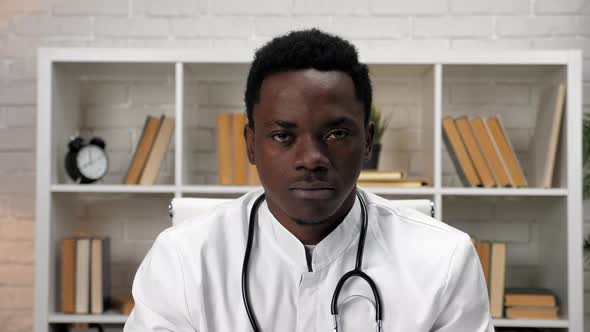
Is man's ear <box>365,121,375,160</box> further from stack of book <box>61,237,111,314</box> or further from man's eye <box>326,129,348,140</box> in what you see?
stack of book <box>61,237,111,314</box>

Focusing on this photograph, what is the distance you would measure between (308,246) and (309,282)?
0.08 m

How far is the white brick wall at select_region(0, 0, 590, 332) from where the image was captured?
8.10 feet

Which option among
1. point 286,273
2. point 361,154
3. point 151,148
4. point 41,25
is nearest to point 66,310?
point 151,148

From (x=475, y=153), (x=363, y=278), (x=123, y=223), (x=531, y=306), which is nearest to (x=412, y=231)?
(x=363, y=278)

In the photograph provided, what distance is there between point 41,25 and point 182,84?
0.75 m

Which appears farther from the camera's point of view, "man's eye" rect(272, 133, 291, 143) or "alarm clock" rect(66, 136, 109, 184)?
"alarm clock" rect(66, 136, 109, 184)

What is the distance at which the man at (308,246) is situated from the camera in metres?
1.04

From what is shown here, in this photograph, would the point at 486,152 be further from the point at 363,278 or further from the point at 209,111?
the point at 363,278

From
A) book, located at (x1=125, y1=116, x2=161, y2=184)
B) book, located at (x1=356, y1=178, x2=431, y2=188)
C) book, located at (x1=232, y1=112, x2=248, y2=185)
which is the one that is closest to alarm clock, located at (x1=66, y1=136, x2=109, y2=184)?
book, located at (x1=125, y1=116, x2=161, y2=184)

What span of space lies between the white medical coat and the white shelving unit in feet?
3.17

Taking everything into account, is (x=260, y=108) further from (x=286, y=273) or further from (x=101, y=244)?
(x=101, y=244)

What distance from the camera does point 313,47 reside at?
1.08 meters

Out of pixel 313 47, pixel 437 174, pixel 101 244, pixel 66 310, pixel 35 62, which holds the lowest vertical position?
pixel 66 310

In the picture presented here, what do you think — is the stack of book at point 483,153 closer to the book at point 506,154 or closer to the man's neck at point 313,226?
the book at point 506,154
